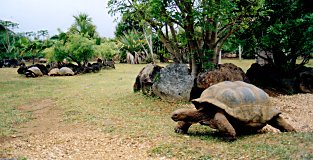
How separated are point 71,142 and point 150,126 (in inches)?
64.8

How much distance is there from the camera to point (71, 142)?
5582 mm

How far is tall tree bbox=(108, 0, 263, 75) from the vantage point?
26.1 ft

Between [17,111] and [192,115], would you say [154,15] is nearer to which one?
[192,115]

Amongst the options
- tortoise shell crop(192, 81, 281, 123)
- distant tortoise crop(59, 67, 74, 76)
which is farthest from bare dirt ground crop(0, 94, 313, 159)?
distant tortoise crop(59, 67, 74, 76)

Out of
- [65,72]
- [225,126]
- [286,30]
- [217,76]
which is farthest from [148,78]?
[65,72]

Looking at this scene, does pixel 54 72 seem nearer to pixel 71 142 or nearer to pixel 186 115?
pixel 71 142

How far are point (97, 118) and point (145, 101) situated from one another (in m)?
2.20

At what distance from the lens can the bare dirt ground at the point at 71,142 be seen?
4.91 metres

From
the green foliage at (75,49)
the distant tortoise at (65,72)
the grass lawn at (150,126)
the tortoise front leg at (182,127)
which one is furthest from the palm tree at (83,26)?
the tortoise front leg at (182,127)

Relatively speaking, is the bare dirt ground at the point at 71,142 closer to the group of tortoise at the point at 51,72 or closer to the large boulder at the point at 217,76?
the large boulder at the point at 217,76

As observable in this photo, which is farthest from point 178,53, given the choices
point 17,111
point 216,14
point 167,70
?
point 17,111

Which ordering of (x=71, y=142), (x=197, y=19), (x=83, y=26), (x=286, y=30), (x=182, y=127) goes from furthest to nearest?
(x=83, y=26), (x=286, y=30), (x=197, y=19), (x=182, y=127), (x=71, y=142)

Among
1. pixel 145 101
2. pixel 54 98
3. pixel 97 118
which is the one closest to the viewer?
pixel 97 118

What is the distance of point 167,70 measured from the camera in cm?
970
